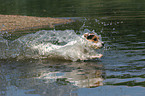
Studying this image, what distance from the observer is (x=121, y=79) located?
9.52 meters

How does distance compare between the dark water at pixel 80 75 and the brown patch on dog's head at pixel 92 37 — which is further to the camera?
the brown patch on dog's head at pixel 92 37

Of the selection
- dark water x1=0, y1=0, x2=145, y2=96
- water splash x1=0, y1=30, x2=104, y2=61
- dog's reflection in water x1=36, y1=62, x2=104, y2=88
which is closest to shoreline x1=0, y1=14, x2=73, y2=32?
water splash x1=0, y1=30, x2=104, y2=61

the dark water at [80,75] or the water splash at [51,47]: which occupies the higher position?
the water splash at [51,47]

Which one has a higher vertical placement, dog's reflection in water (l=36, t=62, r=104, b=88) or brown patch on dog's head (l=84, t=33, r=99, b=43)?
brown patch on dog's head (l=84, t=33, r=99, b=43)

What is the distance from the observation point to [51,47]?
13148mm

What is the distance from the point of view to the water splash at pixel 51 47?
498 inches

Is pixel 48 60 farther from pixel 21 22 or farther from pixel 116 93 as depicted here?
pixel 21 22

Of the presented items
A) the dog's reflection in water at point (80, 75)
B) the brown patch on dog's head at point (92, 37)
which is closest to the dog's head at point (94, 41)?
the brown patch on dog's head at point (92, 37)

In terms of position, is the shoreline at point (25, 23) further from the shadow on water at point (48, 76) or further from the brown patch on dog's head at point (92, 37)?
the brown patch on dog's head at point (92, 37)

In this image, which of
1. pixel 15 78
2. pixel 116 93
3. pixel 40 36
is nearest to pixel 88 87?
pixel 116 93

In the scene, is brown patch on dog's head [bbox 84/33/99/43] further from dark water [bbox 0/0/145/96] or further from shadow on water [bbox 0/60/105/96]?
shadow on water [bbox 0/60/105/96]

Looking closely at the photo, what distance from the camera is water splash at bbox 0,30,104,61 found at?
12.7 metres

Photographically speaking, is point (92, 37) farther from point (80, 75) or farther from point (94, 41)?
point (80, 75)

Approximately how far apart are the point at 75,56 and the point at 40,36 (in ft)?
7.51
